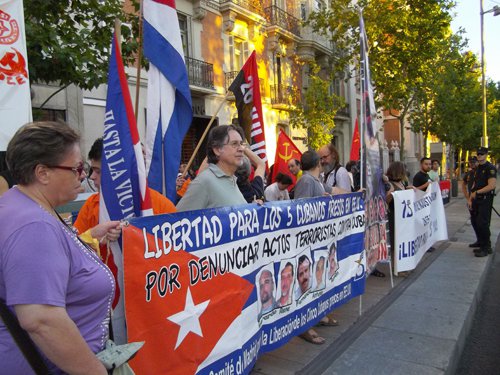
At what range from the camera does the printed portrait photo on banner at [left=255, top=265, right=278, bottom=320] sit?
9.56 feet

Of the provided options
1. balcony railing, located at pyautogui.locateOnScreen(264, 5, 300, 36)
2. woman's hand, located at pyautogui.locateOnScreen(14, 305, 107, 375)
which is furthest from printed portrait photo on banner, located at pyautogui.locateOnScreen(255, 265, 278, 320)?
balcony railing, located at pyautogui.locateOnScreen(264, 5, 300, 36)

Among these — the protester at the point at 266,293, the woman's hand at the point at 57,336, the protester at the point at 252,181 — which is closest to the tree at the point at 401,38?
the protester at the point at 252,181

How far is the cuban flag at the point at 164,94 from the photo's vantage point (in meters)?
2.94

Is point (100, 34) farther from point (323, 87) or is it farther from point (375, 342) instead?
point (323, 87)

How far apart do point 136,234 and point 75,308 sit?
626mm

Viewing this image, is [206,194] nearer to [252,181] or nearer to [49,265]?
[252,181]

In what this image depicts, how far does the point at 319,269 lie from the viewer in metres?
3.62

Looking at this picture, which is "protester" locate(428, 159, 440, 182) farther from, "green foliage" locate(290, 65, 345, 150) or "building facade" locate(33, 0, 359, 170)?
"building facade" locate(33, 0, 359, 170)

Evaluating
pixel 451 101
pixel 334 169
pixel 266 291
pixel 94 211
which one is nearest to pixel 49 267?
pixel 94 211

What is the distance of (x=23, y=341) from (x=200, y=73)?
14.8 meters

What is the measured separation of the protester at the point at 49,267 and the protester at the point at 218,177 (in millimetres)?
1327

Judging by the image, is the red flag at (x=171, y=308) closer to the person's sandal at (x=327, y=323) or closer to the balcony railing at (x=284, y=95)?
the person's sandal at (x=327, y=323)

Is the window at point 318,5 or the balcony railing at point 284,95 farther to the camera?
the window at point 318,5

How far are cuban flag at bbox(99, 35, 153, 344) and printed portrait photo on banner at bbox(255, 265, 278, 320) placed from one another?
108 cm
